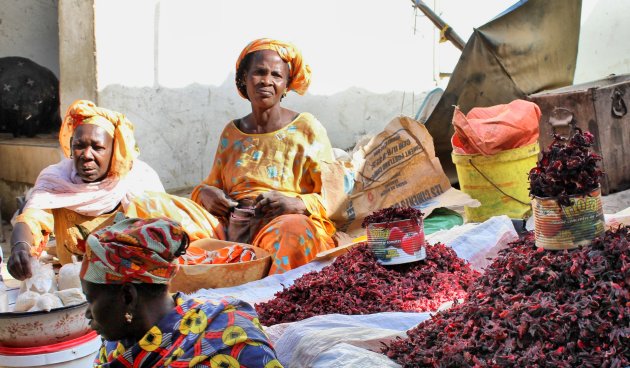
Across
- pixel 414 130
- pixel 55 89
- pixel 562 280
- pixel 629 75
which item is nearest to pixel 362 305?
pixel 562 280

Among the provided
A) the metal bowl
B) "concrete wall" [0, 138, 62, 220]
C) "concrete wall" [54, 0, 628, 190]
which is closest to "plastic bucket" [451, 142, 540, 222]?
the metal bowl

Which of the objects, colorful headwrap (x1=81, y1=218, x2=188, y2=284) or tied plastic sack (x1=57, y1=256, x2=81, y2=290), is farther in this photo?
tied plastic sack (x1=57, y1=256, x2=81, y2=290)

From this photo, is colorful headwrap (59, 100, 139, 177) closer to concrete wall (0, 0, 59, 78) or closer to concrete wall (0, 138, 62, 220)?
concrete wall (0, 138, 62, 220)

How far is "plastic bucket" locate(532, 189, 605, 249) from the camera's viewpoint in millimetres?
2219

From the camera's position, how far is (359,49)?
287 inches

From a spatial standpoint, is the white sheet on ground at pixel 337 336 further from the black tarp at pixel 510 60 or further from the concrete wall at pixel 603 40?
the concrete wall at pixel 603 40

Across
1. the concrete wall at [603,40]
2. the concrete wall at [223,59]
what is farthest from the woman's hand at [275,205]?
the concrete wall at [603,40]

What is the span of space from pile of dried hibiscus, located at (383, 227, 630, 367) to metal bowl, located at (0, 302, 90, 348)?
4.07 ft

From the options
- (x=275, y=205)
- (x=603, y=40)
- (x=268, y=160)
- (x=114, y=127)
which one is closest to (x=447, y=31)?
(x=603, y=40)

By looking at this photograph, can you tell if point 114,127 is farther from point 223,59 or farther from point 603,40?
point 603,40

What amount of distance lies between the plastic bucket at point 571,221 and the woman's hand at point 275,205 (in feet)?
7.09

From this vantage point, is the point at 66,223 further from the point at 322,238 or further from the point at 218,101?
the point at 218,101

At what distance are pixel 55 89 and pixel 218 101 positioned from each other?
2.87 metres

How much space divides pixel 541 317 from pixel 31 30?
8082 mm
